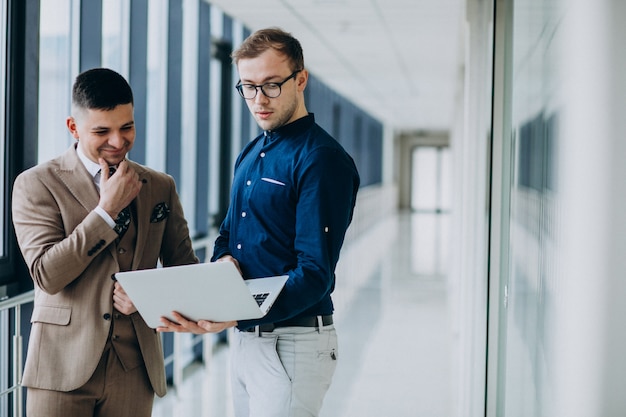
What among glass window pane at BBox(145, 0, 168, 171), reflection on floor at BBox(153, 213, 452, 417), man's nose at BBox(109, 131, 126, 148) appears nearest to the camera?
man's nose at BBox(109, 131, 126, 148)

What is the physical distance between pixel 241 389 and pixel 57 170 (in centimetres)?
67

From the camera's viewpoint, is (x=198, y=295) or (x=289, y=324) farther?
(x=289, y=324)

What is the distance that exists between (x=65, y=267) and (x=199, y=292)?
294 millimetres

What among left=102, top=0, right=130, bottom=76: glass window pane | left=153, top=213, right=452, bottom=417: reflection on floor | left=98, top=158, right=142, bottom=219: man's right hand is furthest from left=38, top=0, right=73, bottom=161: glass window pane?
left=98, top=158, right=142, bottom=219: man's right hand

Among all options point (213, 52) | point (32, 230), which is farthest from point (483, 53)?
point (213, 52)

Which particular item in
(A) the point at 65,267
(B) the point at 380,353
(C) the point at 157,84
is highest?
(C) the point at 157,84

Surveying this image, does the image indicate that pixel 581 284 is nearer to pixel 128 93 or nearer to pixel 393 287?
pixel 128 93

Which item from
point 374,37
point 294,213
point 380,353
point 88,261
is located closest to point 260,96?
point 294,213

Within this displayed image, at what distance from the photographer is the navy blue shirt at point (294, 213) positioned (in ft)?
5.33

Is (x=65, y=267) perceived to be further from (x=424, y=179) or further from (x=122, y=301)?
(x=424, y=179)

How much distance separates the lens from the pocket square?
1.81 meters

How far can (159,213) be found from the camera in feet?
5.98

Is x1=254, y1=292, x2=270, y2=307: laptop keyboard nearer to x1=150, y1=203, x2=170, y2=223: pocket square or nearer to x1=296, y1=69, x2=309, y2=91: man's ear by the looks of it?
x1=150, y1=203, x2=170, y2=223: pocket square

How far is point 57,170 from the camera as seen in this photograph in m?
1.70
